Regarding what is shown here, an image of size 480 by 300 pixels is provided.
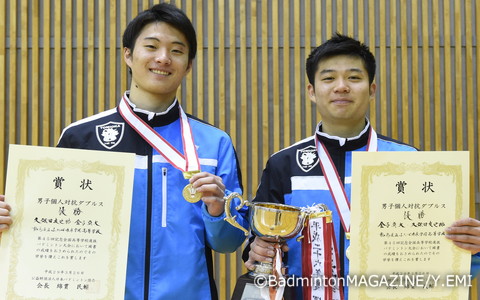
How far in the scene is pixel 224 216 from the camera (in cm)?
159

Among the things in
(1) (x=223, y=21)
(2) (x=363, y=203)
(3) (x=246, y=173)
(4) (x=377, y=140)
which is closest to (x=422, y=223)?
(2) (x=363, y=203)

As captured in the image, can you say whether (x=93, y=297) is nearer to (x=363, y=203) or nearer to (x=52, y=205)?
(x=52, y=205)

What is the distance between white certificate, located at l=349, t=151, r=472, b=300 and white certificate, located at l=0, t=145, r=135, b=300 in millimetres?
629

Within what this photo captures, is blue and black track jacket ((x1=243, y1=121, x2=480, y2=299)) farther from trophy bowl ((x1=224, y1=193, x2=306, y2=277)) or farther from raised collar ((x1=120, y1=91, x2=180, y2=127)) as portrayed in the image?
raised collar ((x1=120, y1=91, x2=180, y2=127))

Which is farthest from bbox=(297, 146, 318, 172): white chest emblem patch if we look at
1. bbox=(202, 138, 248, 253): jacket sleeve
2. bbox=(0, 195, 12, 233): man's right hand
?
bbox=(0, 195, 12, 233): man's right hand

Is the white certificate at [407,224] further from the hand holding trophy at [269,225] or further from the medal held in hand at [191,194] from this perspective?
the medal held in hand at [191,194]

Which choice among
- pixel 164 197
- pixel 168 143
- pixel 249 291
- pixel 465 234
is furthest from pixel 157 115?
pixel 465 234

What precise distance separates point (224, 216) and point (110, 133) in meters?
0.44

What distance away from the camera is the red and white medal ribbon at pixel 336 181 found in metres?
1.67

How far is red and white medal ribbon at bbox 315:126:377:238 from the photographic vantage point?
1.67 meters

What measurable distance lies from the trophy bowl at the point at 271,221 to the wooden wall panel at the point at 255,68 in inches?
84.7

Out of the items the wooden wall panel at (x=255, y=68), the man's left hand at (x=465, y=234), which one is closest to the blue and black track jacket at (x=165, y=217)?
the man's left hand at (x=465, y=234)

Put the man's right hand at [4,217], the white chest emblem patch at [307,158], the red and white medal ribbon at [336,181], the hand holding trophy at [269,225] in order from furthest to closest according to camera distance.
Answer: the white chest emblem patch at [307,158] < the red and white medal ribbon at [336,181] < the hand holding trophy at [269,225] < the man's right hand at [4,217]

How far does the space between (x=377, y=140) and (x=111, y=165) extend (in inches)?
34.8
